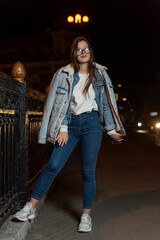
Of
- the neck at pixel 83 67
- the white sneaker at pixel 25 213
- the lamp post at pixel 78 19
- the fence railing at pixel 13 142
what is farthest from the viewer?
the lamp post at pixel 78 19

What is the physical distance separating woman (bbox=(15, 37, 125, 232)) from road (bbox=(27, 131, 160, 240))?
0.23m

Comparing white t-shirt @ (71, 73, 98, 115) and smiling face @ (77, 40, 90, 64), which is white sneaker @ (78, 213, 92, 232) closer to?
white t-shirt @ (71, 73, 98, 115)

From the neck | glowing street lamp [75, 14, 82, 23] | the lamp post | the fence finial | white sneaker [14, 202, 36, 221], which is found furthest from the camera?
glowing street lamp [75, 14, 82, 23]

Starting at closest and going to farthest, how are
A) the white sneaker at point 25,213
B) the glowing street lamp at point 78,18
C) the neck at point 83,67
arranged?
the white sneaker at point 25,213
the neck at point 83,67
the glowing street lamp at point 78,18

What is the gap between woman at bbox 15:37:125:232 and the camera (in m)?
3.04

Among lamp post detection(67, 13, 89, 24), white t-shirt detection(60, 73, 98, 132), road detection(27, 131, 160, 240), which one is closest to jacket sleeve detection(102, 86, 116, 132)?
white t-shirt detection(60, 73, 98, 132)

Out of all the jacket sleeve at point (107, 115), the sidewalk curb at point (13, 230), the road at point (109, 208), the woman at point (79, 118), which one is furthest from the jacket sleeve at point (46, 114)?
the road at point (109, 208)

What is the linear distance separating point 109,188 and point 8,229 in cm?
255

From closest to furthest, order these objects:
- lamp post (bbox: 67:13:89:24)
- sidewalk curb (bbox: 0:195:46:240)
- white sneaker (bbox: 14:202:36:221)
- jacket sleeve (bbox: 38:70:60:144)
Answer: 1. sidewalk curb (bbox: 0:195:46:240)
2. white sneaker (bbox: 14:202:36:221)
3. jacket sleeve (bbox: 38:70:60:144)
4. lamp post (bbox: 67:13:89:24)

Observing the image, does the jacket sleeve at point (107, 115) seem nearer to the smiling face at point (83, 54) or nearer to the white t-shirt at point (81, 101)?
the white t-shirt at point (81, 101)

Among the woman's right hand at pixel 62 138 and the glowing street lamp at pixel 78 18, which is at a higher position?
the glowing street lamp at pixel 78 18

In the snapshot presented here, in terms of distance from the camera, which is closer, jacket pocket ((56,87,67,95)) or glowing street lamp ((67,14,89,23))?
jacket pocket ((56,87,67,95))

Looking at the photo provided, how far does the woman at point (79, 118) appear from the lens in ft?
9.96

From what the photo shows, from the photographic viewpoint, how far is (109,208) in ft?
13.3
